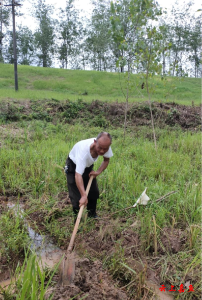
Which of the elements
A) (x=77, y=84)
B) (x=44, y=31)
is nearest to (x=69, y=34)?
(x=44, y=31)

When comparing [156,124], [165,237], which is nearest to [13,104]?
[156,124]

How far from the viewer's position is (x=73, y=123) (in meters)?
8.77

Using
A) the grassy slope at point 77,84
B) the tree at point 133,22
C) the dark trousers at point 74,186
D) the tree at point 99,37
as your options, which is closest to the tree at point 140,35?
the tree at point 133,22

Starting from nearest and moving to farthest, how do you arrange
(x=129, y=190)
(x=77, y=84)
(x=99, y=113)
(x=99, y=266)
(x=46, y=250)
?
1. (x=99, y=266)
2. (x=46, y=250)
3. (x=129, y=190)
4. (x=99, y=113)
5. (x=77, y=84)

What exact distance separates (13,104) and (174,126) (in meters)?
→ 5.76

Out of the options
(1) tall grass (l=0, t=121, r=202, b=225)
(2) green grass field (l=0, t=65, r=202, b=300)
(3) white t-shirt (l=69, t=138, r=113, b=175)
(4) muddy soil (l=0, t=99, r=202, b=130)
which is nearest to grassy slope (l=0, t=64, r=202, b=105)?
(4) muddy soil (l=0, t=99, r=202, b=130)

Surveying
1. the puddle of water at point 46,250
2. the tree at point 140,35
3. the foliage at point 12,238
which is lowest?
the puddle of water at point 46,250

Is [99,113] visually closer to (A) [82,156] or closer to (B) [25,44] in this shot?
(A) [82,156]

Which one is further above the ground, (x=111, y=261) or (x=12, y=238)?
(x=12, y=238)

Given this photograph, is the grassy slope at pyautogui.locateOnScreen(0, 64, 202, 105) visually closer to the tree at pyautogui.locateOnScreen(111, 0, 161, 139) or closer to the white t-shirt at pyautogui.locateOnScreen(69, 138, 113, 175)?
the tree at pyautogui.locateOnScreen(111, 0, 161, 139)

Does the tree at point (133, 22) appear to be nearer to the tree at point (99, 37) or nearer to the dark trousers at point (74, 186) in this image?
the dark trousers at point (74, 186)

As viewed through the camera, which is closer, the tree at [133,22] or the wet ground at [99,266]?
the wet ground at [99,266]

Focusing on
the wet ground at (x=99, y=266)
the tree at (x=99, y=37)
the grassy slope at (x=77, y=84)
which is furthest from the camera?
the tree at (x=99, y=37)

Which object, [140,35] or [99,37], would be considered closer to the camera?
[140,35]
